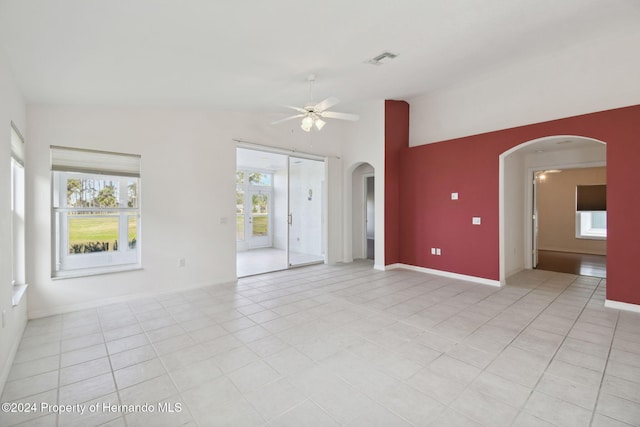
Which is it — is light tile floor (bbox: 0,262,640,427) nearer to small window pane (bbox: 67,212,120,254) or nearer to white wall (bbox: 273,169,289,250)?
small window pane (bbox: 67,212,120,254)

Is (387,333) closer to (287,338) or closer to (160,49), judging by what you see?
(287,338)

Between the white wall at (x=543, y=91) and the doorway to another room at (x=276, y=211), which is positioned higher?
the white wall at (x=543, y=91)

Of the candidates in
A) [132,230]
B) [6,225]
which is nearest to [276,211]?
[132,230]

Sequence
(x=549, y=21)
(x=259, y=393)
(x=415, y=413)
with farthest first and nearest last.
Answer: (x=549, y=21)
(x=259, y=393)
(x=415, y=413)

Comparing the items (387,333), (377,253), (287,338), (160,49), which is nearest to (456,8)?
(160,49)

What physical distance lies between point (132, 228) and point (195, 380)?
2922 millimetres

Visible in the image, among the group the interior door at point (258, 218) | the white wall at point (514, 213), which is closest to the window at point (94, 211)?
the interior door at point (258, 218)

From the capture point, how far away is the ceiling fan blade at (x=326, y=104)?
11.5ft

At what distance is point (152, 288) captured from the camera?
4.28 m

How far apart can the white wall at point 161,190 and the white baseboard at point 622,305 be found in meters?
5.52

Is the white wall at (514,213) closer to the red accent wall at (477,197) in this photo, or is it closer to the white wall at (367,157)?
the red accent wall at (477,197)

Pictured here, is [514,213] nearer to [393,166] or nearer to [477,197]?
[477,197]

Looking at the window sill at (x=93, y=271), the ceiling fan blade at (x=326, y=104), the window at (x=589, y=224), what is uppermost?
the ceiling fan blade at (x=326, y=104)

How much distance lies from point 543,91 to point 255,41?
176 inches
